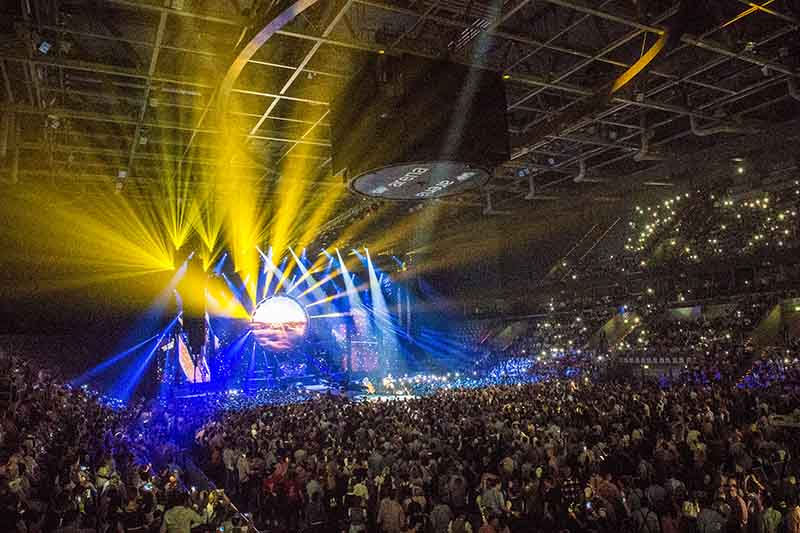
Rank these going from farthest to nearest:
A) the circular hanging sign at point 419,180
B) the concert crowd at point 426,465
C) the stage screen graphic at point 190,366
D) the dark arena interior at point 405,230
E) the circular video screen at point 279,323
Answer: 1. the circular video screen at point 279,323
2. the stage screen graphic at point 190,366
3. the circular hanging sign at point 419,180
4. the dark arena interior at point 405,230
5. the concert crowd at point 426,465

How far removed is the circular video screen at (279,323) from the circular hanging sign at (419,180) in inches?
908

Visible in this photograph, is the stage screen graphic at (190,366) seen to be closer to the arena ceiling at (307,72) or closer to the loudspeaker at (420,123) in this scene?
the arena ceiling at (307,72)

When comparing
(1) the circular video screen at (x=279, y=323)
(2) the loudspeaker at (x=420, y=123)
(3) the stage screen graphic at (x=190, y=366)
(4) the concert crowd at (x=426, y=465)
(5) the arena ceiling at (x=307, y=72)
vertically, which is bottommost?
(4) the concert crowd at (x=426, y=465)

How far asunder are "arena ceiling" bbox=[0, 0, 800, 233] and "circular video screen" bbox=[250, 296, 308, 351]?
16095 millimetres

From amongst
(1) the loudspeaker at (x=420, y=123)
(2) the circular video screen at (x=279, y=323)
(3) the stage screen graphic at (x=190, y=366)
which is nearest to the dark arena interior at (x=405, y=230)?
(1) the loudspeaker at (x=420, y=123)

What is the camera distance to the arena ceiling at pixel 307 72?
8.76 m

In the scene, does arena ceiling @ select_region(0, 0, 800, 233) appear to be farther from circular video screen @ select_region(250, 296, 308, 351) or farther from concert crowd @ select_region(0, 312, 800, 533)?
circular video screen @ select_region(250, 296, 308, 351)

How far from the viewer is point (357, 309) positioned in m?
35.1

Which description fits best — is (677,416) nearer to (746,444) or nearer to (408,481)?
(746,444)

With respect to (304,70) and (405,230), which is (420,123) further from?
(405,230)

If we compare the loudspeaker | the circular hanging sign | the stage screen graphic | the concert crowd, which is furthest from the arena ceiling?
the stage screen graphic

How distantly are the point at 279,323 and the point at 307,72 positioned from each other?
75.5 ft

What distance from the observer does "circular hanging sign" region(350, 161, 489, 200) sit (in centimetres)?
833

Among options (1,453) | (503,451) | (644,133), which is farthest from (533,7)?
(1,453)
